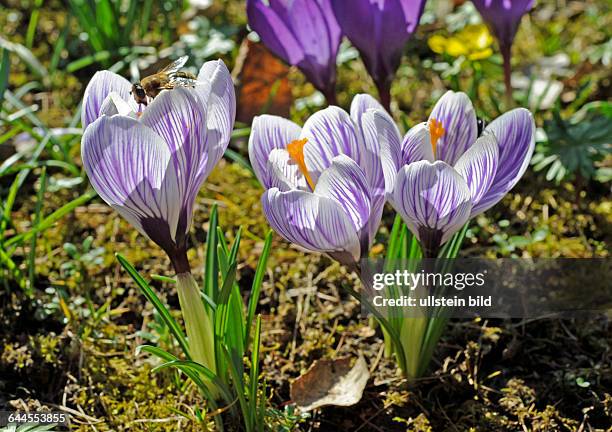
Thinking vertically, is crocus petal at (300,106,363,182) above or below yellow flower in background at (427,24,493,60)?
below

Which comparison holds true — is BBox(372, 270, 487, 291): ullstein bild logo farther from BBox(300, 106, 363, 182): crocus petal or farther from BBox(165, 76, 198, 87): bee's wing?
BBox(165, 76, 198, 87): bee's wing

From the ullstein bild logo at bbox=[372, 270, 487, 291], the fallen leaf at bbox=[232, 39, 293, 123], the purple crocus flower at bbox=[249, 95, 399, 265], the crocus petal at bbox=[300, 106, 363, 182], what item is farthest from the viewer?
the fallen leaf at bbox=[232, 39, 293, 123]

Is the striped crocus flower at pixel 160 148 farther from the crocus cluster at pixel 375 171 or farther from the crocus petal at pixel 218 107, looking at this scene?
the crocus cluster at pixel 375 171

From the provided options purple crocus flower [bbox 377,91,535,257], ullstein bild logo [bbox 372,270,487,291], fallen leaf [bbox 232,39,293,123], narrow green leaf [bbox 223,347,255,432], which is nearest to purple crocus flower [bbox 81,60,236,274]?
narrow green leaf [bbox 223,347,255,432]

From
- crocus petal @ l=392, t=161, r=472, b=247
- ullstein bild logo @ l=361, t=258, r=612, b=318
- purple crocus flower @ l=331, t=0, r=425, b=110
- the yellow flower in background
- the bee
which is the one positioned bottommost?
ullstein bild logo @ l=361, t=258, r=612, b=318

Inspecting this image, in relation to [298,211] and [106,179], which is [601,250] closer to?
[298,211]

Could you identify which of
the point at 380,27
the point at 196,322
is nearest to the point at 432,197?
the point at 196,322

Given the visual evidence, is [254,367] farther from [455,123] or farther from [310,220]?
[455,123]

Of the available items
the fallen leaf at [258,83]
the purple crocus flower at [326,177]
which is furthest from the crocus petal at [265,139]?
the fallen leaf at [258,83]

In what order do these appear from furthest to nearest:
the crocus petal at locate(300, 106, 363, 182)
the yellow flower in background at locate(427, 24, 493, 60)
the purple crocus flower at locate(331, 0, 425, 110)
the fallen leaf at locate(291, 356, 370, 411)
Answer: the yellow flower in background at locate(427, 24, 493, 60), the purple crocus flower at locate(331, 0, 425, 110), the fallen leaf at locate(291, 356, 370, 411), the crocus petal at locate(300, 106, 363, 182)
